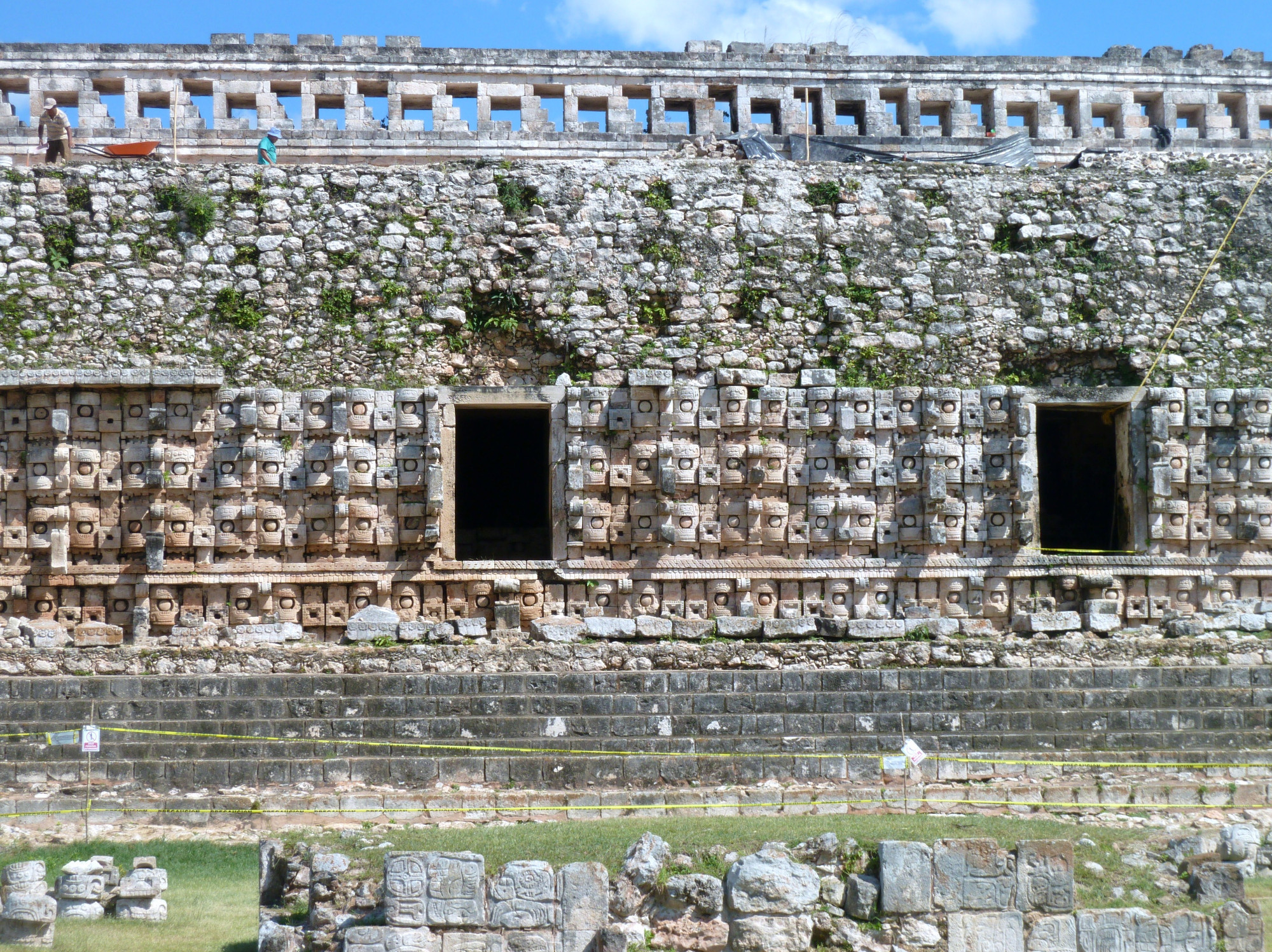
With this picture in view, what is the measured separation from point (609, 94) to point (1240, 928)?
16.6 m

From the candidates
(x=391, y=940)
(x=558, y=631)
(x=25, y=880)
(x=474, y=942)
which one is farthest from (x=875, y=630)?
(x=25, y=880)

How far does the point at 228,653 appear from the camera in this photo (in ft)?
39.9

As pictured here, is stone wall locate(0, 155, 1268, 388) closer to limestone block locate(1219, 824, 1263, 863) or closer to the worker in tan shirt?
the worker in tan shirt

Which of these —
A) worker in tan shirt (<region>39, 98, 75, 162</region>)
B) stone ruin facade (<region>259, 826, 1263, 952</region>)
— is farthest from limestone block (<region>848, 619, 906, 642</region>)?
worker in tan shirt (<region>39, 98, 75, 162</region>)

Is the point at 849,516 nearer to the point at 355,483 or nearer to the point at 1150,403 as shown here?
the point at 1150,403

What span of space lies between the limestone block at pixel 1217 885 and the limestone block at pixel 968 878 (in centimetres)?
125

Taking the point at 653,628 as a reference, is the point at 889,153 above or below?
above

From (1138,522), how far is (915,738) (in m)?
4.77

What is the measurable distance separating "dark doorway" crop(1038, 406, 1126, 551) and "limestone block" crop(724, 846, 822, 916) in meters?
11.2

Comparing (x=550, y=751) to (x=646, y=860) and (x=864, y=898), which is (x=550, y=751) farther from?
(x=864, y=898)

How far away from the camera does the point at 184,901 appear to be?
346 inches

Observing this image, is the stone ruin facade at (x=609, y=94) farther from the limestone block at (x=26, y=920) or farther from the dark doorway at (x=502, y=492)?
the limestone block at (x=26, y=920)

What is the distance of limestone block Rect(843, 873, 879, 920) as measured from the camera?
7.64 metres

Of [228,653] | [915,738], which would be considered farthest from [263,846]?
[915,738]
